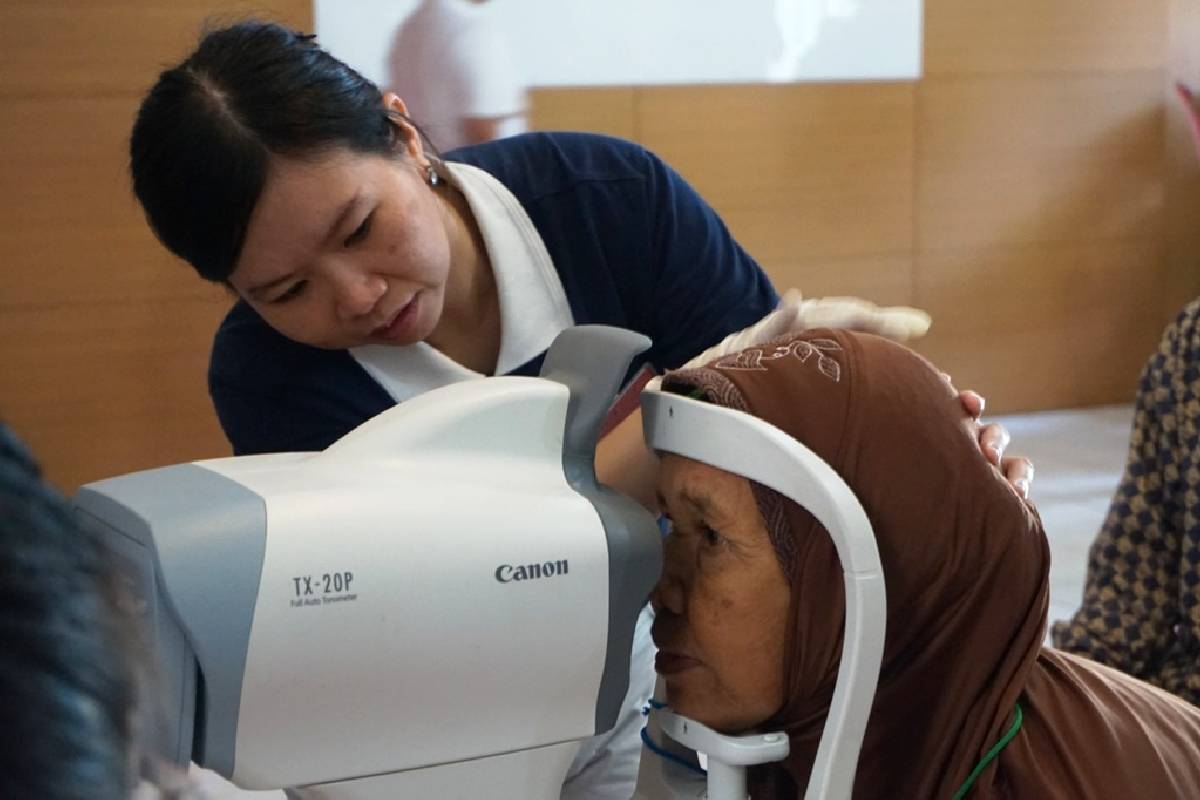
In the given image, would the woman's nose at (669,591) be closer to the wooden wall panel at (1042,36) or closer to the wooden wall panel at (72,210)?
the wooden wall panel at (72,210)

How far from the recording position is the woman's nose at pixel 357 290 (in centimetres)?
138

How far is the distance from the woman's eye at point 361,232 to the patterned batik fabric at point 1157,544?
3.52 feet

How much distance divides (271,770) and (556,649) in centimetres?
19

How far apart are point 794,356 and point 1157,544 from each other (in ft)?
3.32

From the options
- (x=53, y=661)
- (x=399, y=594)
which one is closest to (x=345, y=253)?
(x=399, y=594)

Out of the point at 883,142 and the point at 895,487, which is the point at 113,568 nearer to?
the point at 895,487

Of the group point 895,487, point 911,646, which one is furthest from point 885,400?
point 911,646

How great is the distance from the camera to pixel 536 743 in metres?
0.93

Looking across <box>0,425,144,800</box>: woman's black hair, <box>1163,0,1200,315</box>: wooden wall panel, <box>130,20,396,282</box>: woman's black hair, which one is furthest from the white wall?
<box>0,425,144,800</box>: woman's black hair

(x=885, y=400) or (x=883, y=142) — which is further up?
(x=885, y=400)

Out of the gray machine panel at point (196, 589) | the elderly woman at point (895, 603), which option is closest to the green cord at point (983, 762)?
the elderly woman at point (895, 603)

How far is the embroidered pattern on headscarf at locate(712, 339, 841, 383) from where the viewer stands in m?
1.10

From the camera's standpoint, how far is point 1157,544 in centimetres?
190

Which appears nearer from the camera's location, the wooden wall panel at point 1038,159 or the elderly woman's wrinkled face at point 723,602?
the elderly woman's wrinkled face at point 723,602
